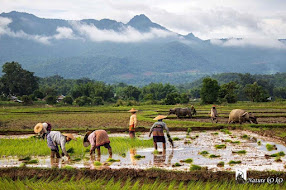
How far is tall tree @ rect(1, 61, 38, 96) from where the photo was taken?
78.1 metres

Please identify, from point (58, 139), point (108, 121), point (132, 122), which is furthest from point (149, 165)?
point (108, 121)

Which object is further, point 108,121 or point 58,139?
point 108,121

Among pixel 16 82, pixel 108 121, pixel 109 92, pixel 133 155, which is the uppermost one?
pixel 16 82

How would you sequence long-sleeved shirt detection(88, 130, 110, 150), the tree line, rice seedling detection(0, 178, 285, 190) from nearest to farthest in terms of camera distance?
rice seedling detection(0, 178, 285, 190) → long-sleeved shirt detection(88, 130, 110, 150) → the tree line

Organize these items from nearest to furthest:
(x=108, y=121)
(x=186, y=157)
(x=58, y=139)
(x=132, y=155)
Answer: (x=58, y=139) → (x=186, y=157) → (x=132, y=155) → (x=108, y=121)

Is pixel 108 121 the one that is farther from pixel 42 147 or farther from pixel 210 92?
pixel 210 92

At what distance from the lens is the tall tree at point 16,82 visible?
78.1 metres

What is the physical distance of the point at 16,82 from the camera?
77.9 metres

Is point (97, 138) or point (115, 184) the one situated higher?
point (97, 138)

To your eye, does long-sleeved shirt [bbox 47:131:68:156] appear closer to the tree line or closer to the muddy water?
the muddy water

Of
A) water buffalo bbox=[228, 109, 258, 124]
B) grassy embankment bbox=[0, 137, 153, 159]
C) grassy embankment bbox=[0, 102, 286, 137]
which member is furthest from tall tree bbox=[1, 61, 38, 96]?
grassy embankment bbox=[0, 137, 153, 159]

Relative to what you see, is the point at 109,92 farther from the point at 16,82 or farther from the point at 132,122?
the point at 132,122

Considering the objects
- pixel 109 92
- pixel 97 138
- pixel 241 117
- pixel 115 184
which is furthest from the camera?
pixel 109 92

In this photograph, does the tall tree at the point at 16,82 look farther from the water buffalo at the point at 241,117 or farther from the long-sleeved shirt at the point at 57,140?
the long-sleeved shirt at the point at 57,140
